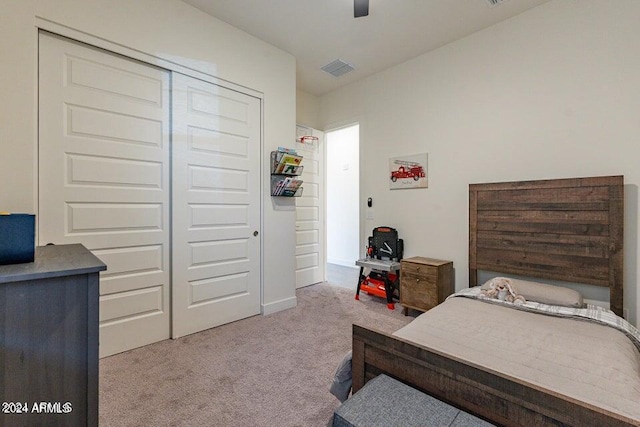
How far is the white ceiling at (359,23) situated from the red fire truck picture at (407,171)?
4.20ft

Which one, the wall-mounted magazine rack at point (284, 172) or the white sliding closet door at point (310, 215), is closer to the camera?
the wall-mounted magazine rack at point (284, 172)

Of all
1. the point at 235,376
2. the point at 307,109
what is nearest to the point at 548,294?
the point at 235,376

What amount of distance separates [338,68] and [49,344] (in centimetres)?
384

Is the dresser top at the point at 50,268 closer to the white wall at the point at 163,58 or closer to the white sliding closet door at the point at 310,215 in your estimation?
the white wall at the point at 163,58

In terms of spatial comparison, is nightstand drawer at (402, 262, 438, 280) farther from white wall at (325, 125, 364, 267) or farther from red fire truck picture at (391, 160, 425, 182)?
white wall at (325, 125, 364, 267)

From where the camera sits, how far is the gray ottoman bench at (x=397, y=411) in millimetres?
972

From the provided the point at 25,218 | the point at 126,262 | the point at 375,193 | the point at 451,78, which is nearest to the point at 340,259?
the point at 375,193

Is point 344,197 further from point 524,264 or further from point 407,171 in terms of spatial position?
point 524,264

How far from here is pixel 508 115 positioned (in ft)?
9.34

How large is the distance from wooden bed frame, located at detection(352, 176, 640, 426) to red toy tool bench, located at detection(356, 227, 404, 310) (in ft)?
2.91

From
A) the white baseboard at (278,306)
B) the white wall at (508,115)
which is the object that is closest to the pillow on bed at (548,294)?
the white wall at (508,115)

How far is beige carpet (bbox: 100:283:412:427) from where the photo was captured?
1.65 meters

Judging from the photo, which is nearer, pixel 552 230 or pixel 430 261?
pixel 552 230

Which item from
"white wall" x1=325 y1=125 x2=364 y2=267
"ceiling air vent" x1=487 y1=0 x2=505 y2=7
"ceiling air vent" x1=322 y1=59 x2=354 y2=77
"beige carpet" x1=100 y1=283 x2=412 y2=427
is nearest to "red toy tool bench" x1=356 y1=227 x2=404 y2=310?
"beige carpet" x1=100 y1=283 x2=412 y2=427
